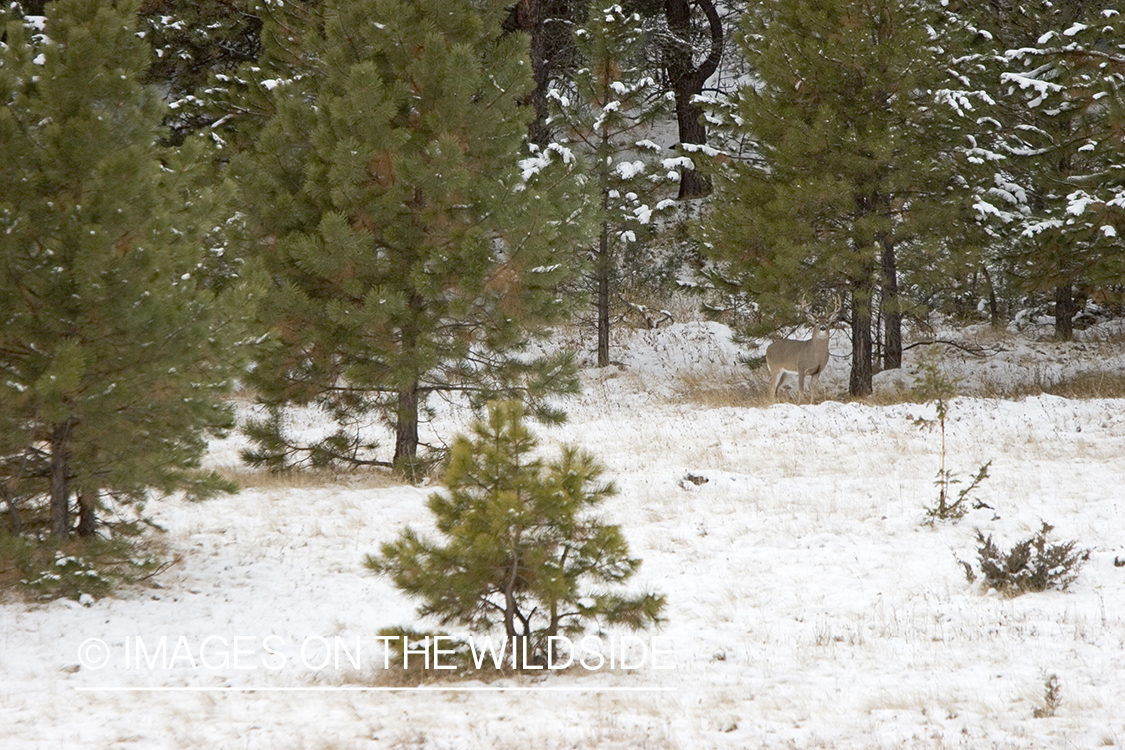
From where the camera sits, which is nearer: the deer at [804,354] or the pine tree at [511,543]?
the pine tree at [511,543]

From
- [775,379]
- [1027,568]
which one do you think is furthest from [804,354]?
[1027,568]

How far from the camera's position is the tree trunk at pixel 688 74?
25.4m

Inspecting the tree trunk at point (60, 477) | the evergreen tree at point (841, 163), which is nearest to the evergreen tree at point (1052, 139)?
the evergreen tree at point (841, 163)

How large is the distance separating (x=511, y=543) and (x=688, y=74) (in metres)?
22.9

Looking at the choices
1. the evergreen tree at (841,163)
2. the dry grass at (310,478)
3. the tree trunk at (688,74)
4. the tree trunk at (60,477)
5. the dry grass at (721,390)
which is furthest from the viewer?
the tree trunk at (688,74)

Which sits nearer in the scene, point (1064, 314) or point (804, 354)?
point (804, 354)

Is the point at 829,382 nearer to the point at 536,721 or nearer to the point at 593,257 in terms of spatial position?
the point at 593,257

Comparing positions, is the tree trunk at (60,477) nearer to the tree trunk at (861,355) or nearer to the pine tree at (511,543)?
the pine tree at (511,543)

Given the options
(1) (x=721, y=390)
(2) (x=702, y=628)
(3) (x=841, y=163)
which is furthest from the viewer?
(1) (x=721, y=390)

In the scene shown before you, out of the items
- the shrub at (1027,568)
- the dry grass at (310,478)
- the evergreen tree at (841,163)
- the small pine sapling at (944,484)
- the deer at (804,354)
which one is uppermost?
the evergreen tree at (841,163)

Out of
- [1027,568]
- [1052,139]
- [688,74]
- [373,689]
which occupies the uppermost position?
[688,74]

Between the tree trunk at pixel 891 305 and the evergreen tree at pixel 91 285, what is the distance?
39.0 ft

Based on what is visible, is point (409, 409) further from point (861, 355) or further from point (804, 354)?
point (861, 355)

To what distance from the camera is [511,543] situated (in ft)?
18.9
